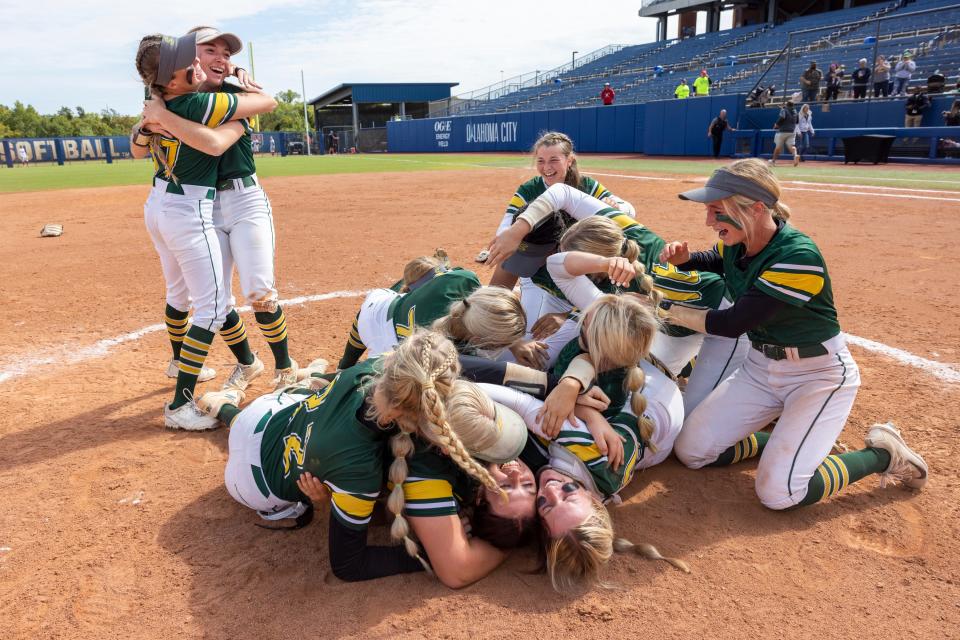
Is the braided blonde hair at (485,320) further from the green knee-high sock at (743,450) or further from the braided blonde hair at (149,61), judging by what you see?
the braided blonde hair at (149,61)

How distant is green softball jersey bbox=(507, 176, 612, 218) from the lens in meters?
4.49

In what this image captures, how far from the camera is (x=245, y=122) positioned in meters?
3.84

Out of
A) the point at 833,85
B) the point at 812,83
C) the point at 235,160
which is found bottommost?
the point at 235,160

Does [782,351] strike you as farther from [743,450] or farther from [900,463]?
[900,463]

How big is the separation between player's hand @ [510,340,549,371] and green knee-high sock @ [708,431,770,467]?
100 cm

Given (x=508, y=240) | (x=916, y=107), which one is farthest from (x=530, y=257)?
(x=916, y=107)

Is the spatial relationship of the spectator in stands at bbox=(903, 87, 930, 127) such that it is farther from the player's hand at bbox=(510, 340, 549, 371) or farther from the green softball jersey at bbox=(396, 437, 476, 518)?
the green softball jersey at bbox=(396, 437, 476, 518)

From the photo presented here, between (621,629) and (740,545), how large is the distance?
0.74 metres

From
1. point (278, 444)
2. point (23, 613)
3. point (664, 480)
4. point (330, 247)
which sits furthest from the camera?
point (330, 247)

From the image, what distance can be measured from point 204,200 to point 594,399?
2.50 metres

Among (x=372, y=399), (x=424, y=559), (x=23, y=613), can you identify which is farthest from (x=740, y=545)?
(x=23, y=613)

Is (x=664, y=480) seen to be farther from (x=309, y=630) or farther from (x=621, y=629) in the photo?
(x=309, y=630)

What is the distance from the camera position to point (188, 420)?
3.75 m

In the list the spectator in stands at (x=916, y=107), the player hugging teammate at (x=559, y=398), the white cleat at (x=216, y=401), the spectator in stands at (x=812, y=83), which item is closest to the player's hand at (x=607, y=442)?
the player hugging teammate at (x=559, y=398)
